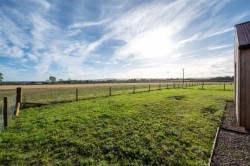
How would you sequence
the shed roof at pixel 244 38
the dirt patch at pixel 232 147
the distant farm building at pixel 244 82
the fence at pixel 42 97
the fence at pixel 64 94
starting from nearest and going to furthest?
the dirt patch at pixel 232 147 < the shed roof at pixel 244 38 < the distant farm building at pixel 244 82 < the fence at pixel 42 97 < the fence at pixel 64 94

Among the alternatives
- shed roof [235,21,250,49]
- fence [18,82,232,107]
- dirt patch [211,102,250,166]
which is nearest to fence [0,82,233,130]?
fence [18,82,232,107]

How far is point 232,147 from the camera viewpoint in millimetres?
4238

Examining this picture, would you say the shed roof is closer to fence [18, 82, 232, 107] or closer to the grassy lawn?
the grassy lawn

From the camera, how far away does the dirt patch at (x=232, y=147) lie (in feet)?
11.6

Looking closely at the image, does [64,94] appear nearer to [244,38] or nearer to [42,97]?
[42,97]

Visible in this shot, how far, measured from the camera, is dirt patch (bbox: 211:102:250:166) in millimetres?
3541

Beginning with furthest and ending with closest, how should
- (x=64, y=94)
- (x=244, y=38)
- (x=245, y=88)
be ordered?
(x=64, y=94) < (x=244, y=38) < (x=245, y=88)

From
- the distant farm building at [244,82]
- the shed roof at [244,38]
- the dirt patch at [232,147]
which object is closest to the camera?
the dirt patch at [232,147]

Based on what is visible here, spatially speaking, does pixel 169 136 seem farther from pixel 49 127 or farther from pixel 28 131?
pixel 28 131

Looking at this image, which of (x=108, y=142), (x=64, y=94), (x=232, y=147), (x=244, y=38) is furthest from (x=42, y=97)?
(x=244, y=38)

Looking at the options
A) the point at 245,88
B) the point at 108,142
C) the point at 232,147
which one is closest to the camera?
the point at 232,147

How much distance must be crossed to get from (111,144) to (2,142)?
3.35m

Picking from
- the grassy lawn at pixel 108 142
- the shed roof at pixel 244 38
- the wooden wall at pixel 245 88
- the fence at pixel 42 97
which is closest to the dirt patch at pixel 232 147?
the grassy lawn at pixel 108 142

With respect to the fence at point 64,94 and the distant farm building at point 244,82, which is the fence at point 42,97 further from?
the distant farm building at point 244,82
